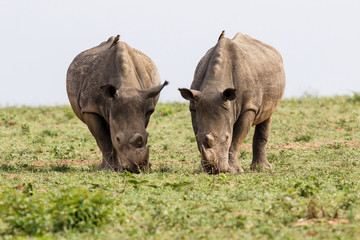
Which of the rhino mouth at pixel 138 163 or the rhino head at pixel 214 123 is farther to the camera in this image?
the rhino mouth at pixel 138 163

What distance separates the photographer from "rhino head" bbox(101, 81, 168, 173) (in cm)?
882

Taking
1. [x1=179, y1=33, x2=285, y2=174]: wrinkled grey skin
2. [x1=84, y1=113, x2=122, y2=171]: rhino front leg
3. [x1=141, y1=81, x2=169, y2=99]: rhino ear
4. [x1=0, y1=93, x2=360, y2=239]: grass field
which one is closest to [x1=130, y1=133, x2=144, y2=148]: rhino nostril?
[x1=0, y1=93, x2=360, y2=239]: grass field

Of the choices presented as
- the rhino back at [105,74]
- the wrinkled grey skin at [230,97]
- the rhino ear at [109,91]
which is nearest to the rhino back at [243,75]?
the wrinkled grey skin at [230,97]

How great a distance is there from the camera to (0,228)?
5527 mm

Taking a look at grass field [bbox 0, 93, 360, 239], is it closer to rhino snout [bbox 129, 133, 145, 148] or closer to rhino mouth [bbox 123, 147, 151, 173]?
rhino mouth [bbox 123, 147, 151, 173]

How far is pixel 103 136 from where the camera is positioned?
996cm

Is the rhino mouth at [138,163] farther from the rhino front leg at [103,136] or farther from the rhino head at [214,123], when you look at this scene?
the rhino front leg at [103,136]

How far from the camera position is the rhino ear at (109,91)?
29.2 feet

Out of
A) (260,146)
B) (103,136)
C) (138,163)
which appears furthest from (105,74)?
(260,146)

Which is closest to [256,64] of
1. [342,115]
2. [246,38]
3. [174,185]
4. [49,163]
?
[246,38]

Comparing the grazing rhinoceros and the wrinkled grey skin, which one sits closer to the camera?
the wrinkled grey skin

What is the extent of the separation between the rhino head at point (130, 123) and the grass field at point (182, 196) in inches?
14.5

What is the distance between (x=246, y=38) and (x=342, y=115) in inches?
325

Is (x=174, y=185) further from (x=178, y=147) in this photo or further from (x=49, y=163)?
(x=178, y=147)
